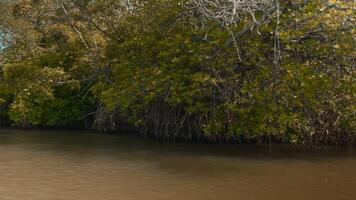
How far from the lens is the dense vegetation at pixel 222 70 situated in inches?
441

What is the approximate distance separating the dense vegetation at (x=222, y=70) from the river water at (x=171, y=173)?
0.93 meters

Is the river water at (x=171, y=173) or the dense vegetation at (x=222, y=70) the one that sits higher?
the dense vegetation at (x=222, y=70)

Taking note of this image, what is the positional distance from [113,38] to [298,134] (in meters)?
7.64

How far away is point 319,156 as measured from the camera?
11156mm

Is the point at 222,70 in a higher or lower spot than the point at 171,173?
higher

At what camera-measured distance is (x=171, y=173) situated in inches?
352

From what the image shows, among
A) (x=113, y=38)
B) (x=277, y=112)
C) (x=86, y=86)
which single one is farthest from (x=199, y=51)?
(x=86, y=86)

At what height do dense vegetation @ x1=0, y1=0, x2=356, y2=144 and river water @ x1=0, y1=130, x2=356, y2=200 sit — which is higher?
dense vegetation @ x1=0, y1=0, x2=356, y2=144

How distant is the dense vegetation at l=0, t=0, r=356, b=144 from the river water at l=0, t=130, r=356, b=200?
3.05 feet

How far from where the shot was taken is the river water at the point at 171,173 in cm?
725

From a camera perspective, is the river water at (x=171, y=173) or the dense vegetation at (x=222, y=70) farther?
the dense vegetation at (x=222, y=70)

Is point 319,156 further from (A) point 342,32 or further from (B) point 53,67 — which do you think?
(B) point 53,67

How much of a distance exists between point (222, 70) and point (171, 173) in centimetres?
421

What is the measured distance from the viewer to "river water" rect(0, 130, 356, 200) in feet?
23.8
